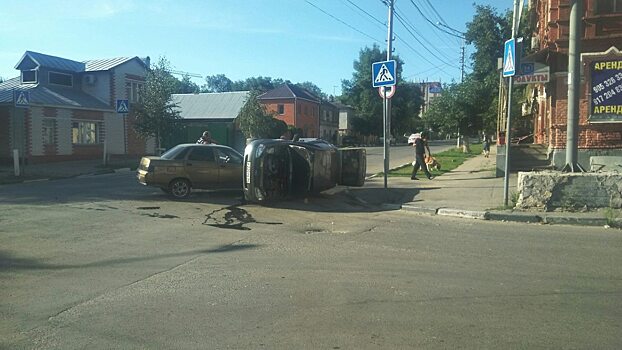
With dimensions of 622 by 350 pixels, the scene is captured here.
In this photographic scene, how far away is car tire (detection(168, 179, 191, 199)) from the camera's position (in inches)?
542

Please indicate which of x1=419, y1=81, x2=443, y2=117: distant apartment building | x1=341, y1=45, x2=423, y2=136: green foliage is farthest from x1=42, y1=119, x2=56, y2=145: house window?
x1=341, y1=45, x2=423, y2=136: green foliage

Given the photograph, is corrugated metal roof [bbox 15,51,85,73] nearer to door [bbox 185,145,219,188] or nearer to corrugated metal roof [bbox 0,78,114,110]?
corrugated metal roof [bbox 0,78,114,110]

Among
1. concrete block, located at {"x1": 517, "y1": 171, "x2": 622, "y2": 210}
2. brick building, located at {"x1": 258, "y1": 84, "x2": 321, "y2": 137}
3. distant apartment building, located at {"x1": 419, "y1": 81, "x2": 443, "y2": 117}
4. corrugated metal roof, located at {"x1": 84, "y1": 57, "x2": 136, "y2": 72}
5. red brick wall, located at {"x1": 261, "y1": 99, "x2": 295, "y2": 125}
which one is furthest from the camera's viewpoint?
red brick wall, located at {"x1": 261, "y1": 99, "x2": 295, "y2": 125}

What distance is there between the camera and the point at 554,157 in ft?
55.4

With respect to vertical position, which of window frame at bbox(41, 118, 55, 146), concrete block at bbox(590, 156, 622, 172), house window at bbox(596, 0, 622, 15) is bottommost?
concrete block at bbox(590, 156, 622, 172)

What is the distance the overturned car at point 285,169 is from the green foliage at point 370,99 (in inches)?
2538

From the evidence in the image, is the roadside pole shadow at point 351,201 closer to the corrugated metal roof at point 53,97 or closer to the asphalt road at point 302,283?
the asphalt road at point 302,283

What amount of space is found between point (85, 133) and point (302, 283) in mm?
28702

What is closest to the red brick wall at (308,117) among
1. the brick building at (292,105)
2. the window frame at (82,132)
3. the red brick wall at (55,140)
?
the brick building at (292,105)

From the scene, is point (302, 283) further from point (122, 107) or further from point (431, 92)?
point (431, 92)

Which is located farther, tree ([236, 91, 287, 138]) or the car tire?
tree ([236, 91, 287, 138])

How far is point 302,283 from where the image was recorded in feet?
19.8

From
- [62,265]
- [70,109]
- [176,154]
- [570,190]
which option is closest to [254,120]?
[70,109]

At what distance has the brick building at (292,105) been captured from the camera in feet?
216
